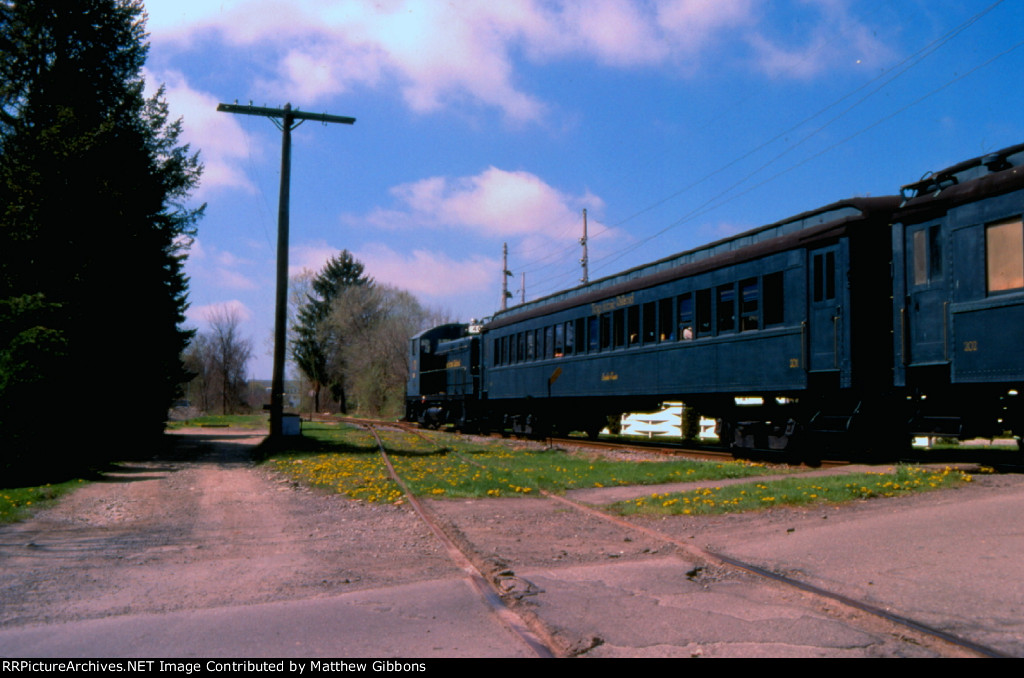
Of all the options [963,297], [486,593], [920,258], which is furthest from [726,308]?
[486,593]

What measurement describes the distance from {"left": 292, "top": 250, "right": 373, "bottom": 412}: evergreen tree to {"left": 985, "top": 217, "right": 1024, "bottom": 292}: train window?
228 ft

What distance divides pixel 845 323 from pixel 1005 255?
2.35 metres

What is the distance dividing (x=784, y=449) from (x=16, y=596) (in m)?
11.4

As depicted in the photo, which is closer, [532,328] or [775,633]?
[775,633]

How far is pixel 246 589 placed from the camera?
542 centimetres

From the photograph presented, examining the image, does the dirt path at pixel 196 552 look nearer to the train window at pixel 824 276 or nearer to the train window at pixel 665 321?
the train window at pixel 824 276

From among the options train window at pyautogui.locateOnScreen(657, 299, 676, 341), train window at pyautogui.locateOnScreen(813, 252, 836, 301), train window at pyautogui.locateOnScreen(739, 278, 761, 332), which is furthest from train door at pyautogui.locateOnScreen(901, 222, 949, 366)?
train window at pyautogui.locateOnScreen(657, 299, 676, 341)

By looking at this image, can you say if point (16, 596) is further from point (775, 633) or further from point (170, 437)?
point (170, 437)

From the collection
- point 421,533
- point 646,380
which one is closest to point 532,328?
point 646,380

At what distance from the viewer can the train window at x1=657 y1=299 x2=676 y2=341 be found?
15750 millimetres

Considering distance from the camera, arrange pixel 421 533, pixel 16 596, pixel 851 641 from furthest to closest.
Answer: pixel 421 533 < pixel 16 596 < pixel 851 641

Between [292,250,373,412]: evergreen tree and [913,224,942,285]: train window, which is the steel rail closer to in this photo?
[913,224,942,285]: train window

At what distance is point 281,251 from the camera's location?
20844 mm

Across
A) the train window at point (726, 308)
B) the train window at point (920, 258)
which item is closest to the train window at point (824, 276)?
the train window at point (920, 258)
